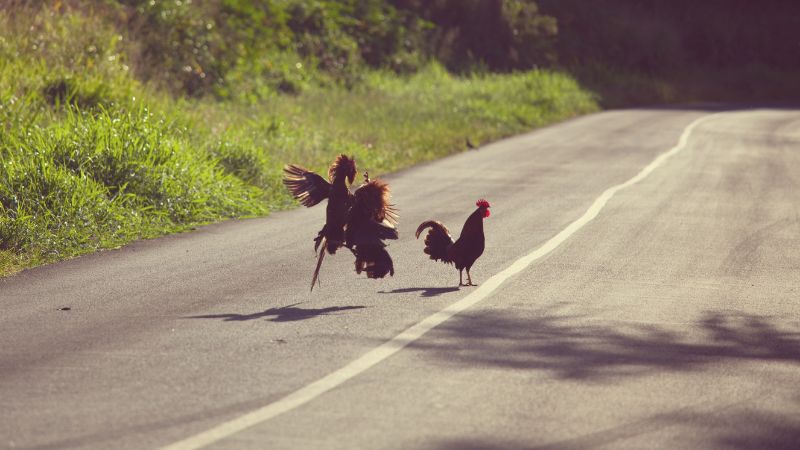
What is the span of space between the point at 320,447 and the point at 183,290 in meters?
4.12

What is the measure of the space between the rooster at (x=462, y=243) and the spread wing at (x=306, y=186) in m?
0.78

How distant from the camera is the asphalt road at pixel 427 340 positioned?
5594 mm

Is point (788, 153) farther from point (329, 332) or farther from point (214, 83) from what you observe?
point (329, 332)

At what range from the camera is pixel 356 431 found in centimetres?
548

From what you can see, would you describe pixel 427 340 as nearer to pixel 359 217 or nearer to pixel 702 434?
pixel 359 217

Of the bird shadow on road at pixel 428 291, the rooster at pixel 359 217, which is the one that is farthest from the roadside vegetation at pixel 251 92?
the bird shadow on road at pixel 428 291

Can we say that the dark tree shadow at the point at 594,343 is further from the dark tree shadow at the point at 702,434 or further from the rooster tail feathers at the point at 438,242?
the rooster tail feathers at the point at 438,242

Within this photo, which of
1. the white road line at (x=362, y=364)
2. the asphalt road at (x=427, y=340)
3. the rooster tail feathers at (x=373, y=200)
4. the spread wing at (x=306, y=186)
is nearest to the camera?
the white road line at (x=362, y=364)

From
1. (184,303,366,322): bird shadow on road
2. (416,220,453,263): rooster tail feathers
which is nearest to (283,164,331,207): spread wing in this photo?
(184,303,366,322): bird shadow on road

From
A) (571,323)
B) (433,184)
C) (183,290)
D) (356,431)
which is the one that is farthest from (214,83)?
(356,431)

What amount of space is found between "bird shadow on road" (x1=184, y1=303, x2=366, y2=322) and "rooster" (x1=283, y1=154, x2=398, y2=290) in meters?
0.26

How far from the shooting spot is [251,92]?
86.7ft

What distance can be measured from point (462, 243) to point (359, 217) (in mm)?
1012

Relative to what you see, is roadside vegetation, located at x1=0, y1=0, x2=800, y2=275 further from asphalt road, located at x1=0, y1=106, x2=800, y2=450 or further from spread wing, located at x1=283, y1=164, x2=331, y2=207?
spread wing, located at x1=283, y1=164, x2=331, y2=207
